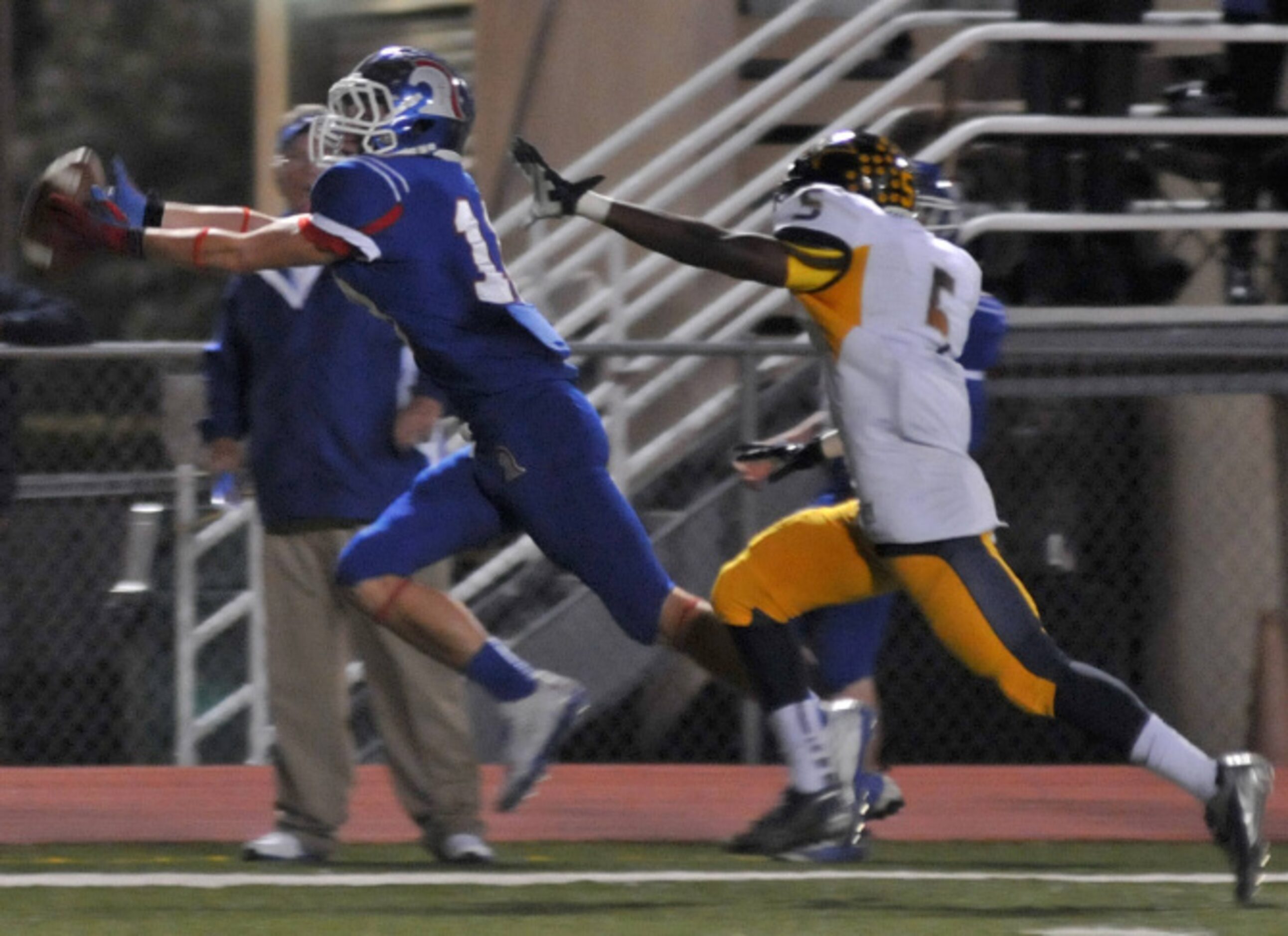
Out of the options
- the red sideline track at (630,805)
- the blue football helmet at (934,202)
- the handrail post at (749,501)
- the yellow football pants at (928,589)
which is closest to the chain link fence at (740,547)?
the handrail post at (749,501)

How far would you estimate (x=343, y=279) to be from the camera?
6.23 meters

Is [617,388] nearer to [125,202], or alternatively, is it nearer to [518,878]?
[518,878]

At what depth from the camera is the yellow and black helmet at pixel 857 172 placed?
614 centimetres

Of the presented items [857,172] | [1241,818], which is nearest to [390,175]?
[857,172]

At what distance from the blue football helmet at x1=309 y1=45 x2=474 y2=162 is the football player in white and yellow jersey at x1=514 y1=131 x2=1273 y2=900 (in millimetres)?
498

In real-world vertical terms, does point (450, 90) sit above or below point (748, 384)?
above

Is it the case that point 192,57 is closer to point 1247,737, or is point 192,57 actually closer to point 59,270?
point 1247,737

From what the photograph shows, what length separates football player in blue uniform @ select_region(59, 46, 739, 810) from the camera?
618 centimetres

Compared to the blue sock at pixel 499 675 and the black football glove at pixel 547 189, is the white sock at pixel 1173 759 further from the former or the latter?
the black football glove at pixel 547 189

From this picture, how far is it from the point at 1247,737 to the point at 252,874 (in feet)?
15.7

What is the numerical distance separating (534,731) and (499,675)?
0.51 ft

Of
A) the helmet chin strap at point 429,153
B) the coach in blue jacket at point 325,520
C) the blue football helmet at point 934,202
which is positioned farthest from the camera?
the blue football helmet at point 934,202

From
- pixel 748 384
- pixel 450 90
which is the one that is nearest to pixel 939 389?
pixel 450 90

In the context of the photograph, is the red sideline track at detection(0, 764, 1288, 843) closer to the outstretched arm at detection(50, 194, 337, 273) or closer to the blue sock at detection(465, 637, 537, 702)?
the blue sock at detection(465, 637, 537, 702)
